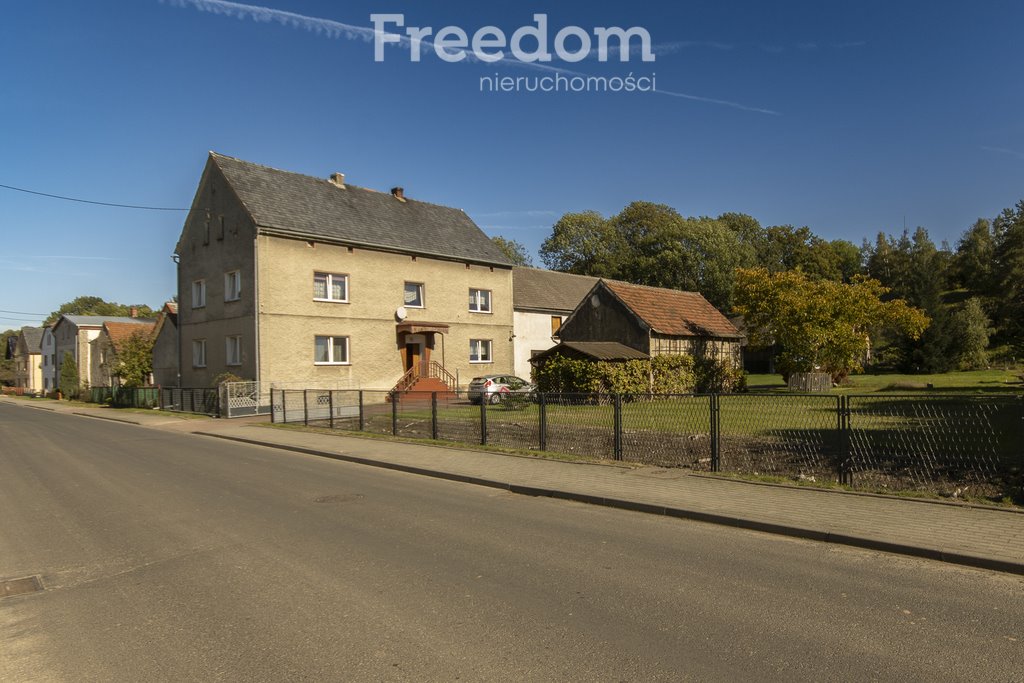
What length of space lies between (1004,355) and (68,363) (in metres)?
74.4

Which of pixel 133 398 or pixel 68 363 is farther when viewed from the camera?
pixel 68 363

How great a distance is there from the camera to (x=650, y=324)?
29859 millimetres

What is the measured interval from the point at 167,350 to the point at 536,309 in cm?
2126

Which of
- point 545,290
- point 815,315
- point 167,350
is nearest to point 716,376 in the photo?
point 815,315

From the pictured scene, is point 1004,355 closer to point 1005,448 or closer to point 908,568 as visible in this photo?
point 1005,448

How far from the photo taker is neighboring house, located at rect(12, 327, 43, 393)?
8188 centimetres

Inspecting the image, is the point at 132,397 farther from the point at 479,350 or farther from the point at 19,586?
the point at 19,586

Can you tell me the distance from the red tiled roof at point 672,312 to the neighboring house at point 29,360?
250 ft

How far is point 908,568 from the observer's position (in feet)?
19.6

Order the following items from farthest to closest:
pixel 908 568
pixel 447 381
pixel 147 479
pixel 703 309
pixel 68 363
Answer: pixel 68 363
pixel 703 309
pixel 447 381
pixel 147 479
pixel 908 568

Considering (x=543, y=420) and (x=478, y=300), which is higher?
(x=478, y=300)

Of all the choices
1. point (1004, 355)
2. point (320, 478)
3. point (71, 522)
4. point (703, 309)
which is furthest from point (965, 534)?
point (1004, 355)

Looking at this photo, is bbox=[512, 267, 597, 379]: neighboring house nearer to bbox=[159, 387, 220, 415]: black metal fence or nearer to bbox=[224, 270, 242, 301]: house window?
bbox=[224, 270, 242, 301]: house window

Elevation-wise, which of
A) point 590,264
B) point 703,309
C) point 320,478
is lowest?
point 320,478
